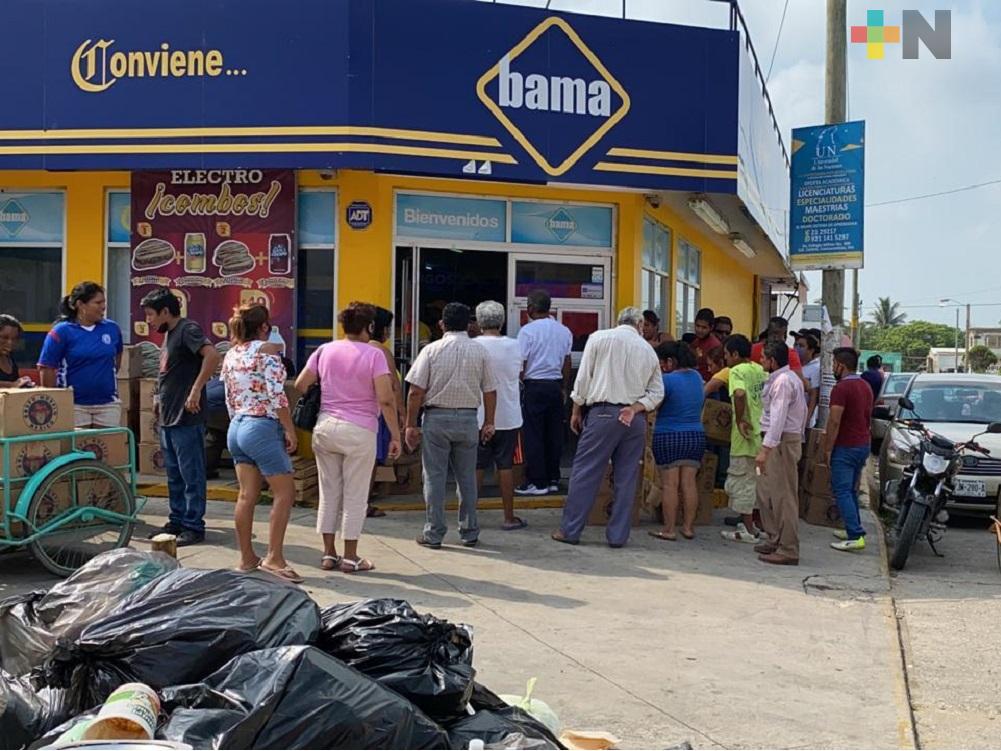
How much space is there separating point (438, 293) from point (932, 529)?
548 cm

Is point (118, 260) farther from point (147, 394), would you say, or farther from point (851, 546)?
point (851, 546)

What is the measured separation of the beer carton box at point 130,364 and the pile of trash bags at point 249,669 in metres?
5.94

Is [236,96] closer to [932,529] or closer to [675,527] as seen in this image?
[675,527]

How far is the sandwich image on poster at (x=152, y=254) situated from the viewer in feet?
34.4

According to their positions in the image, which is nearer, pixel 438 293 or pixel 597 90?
pixel 597 90

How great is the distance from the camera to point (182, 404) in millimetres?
7520

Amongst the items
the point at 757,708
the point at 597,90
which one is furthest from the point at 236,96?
the point at 757,708

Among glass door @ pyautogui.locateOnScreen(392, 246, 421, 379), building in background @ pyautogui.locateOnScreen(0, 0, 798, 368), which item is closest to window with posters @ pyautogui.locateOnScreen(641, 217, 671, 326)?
building in background @ pyautogui.locateOnScreen(0, 0, 798, 368)

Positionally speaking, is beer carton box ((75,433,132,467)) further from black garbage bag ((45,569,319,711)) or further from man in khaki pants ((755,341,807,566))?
man in khaki pants ((755,341,807,566))

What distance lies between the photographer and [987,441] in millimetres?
10883

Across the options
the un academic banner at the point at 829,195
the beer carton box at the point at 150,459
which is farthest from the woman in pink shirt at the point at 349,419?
the un academic banner at the point at 829,195

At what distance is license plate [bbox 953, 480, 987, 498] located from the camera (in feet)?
34.2

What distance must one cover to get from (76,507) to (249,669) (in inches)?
163

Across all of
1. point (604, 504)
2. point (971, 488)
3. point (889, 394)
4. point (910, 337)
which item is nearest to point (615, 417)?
→ point (604, 504)
